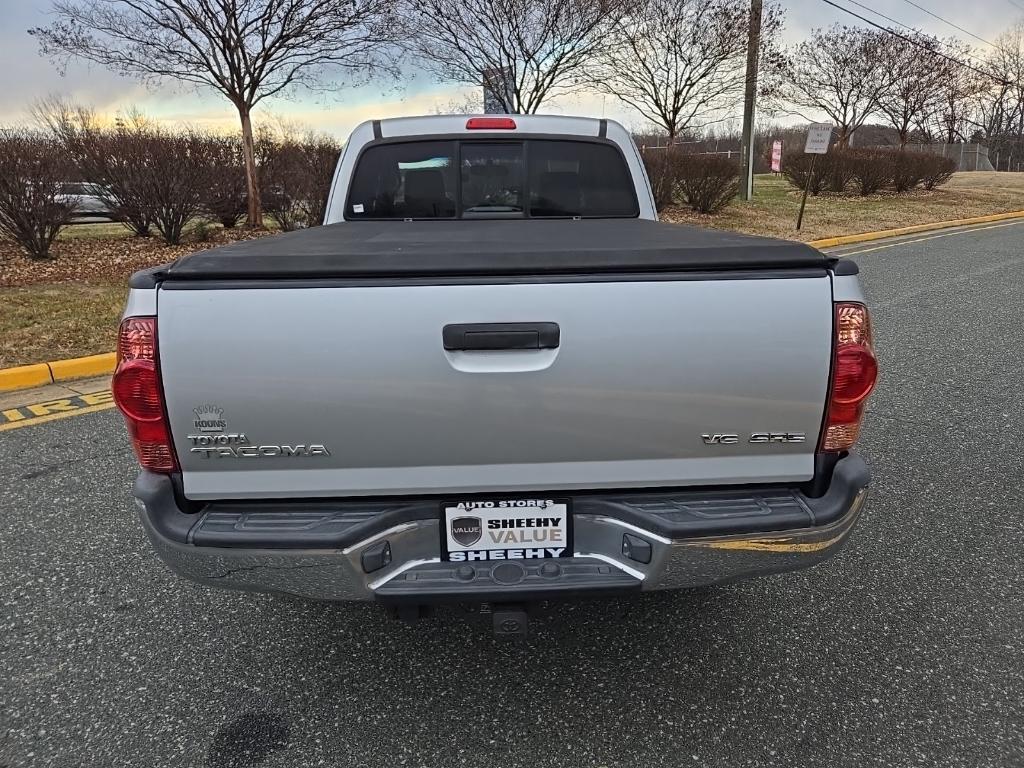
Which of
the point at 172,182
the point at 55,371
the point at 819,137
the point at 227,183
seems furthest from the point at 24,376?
the point at 819,137

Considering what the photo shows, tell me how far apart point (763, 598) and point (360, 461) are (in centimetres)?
185

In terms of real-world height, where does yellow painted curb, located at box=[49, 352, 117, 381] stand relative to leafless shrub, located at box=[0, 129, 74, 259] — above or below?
below

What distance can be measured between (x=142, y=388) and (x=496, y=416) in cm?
95

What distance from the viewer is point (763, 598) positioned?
2891 mm

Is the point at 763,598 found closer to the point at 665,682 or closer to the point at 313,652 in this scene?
the point at 665,682

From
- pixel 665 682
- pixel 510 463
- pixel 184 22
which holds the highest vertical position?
pixel 184 22

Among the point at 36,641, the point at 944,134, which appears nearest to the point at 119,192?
the point at 36,641

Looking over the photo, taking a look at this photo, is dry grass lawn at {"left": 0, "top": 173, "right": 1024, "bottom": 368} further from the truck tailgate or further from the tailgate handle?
the tailgate handle

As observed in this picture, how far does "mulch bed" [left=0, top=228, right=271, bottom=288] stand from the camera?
967 centimetres

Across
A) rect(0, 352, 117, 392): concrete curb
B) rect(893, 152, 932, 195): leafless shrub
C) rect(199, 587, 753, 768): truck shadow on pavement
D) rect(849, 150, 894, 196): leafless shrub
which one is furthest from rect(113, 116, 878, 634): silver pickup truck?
rect(893, 152, 932, 195): leafless shrub

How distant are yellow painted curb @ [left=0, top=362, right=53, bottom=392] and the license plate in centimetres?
534

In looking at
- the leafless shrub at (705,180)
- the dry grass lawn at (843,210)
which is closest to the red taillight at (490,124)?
the dry grass lawn at (843,210)

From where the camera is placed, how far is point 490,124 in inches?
164

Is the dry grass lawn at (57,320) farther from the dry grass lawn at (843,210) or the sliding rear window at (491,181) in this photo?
the dry grass lawn at (843,210)
